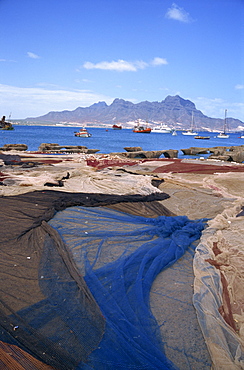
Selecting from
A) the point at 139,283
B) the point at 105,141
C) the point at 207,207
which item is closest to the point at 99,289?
the point at 139,283

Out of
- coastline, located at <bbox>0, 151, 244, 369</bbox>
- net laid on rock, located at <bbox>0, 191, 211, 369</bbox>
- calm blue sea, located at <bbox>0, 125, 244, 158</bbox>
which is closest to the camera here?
net laid on rock, located at <bbox>0, 191, 211, 369</bbox>

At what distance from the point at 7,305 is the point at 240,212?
405 centimetres

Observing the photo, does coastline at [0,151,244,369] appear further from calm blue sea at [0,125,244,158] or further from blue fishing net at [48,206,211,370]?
calm blue sea at [0,125,244,158]

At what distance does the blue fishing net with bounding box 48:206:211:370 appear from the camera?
1.92 m

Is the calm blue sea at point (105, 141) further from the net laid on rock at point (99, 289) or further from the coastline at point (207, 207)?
the net laid on rock at point (99, 289)

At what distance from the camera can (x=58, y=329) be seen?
82.1 inches

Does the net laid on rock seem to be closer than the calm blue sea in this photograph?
Yes

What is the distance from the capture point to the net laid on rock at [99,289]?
1917 millimetres

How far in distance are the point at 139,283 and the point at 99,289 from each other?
1.22 ft

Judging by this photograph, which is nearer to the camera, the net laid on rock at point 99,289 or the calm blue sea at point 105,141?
the net laid on rock at point 99,289

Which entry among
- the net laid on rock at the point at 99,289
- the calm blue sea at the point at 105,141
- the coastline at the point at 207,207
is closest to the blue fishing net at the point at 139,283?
the net laid on rock at the point at 99,289

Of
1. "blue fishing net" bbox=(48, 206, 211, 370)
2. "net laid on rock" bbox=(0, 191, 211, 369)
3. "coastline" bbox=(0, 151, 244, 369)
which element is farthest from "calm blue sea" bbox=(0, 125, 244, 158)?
"net laid on rock" bbox=(0, 191, 211, 369)

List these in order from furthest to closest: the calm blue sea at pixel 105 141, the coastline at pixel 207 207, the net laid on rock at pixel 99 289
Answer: the calm blue sea at pixel 105 141, the coastline at pixel 207 207, the net laid on rock at pixel 99 289

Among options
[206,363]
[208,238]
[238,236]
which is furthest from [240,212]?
[206,363]
